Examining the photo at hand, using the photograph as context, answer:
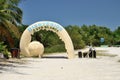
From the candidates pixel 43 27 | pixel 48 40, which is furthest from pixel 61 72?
pixel 48 40

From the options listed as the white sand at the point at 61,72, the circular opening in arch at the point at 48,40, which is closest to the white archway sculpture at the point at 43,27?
the white sand at the point at 61,72

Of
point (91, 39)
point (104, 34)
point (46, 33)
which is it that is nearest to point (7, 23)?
point (46, 33)

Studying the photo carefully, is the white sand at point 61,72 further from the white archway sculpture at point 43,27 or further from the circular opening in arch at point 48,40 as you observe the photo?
the circular opening in arch at point 48,40

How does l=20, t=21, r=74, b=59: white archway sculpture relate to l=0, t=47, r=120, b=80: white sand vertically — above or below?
above

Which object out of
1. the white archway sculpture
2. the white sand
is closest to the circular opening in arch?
the white archway sculpture

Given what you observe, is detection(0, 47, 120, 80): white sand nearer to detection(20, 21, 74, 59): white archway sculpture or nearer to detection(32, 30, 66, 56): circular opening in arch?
detection(20, 21, 74, 59): white archway sculpture

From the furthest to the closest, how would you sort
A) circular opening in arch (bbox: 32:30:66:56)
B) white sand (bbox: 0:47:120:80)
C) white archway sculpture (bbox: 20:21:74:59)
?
circular opening in arch (bbox: 32:30:66:56), white archway sculpture (bbox: 20:21:74:59), white sand (bbox: 0:47:120:80)

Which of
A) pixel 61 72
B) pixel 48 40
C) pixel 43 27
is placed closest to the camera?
pixel 61 72

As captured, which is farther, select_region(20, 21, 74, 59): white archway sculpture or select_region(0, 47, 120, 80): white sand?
select_region(20, 21, 74, 59): white archway sculpture

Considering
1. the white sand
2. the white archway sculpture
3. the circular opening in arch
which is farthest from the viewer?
the circular opening in arch

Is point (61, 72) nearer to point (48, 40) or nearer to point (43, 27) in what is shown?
point (43, 27)

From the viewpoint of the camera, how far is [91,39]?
414ft

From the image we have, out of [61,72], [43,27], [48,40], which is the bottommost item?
[61,72]

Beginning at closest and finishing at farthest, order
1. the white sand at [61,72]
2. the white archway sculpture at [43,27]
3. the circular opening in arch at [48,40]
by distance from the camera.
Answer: the white sand at [61,72], the white archway sculpture at [43,27], the circular opening in arch at [48,40]
